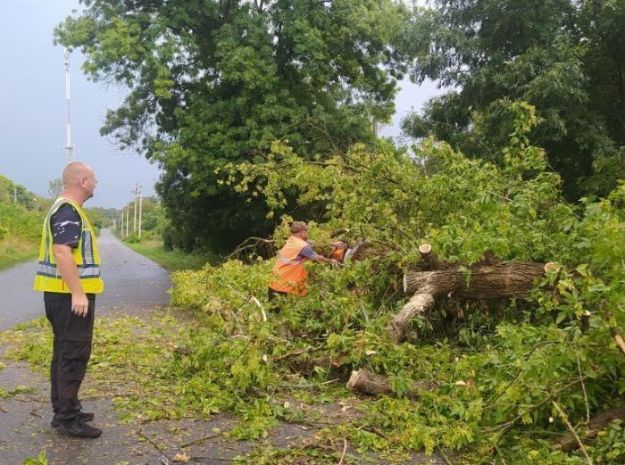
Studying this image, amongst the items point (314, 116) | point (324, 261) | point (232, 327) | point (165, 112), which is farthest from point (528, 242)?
point (165, 112)

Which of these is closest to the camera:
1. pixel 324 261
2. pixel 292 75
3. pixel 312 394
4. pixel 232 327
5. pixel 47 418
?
pixel 47 418

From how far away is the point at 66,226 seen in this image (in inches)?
145

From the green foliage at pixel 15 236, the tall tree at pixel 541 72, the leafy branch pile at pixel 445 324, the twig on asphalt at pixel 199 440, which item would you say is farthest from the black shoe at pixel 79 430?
the green foliage at pixel 15 236

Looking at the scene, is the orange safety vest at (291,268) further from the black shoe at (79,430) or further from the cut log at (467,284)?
the black shoe at (79,430)

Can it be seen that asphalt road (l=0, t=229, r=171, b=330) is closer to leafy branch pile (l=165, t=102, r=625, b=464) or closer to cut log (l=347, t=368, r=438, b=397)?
leafy branch pile (l=165, t=102, r=625, b=464)

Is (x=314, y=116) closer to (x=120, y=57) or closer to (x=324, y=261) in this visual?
(x=120, y=57)

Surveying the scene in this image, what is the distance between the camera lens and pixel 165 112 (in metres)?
17.2

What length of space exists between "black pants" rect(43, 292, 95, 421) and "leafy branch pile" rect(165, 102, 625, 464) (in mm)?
991

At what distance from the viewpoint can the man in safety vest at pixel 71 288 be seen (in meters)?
3.70

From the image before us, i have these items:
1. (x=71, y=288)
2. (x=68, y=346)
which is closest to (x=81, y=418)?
(x=68, y=346)

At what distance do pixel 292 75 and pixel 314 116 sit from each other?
217cm

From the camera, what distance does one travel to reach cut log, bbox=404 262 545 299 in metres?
5.39

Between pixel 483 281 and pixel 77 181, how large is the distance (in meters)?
3.68

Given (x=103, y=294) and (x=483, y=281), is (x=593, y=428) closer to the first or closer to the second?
(x=483, y=281)
